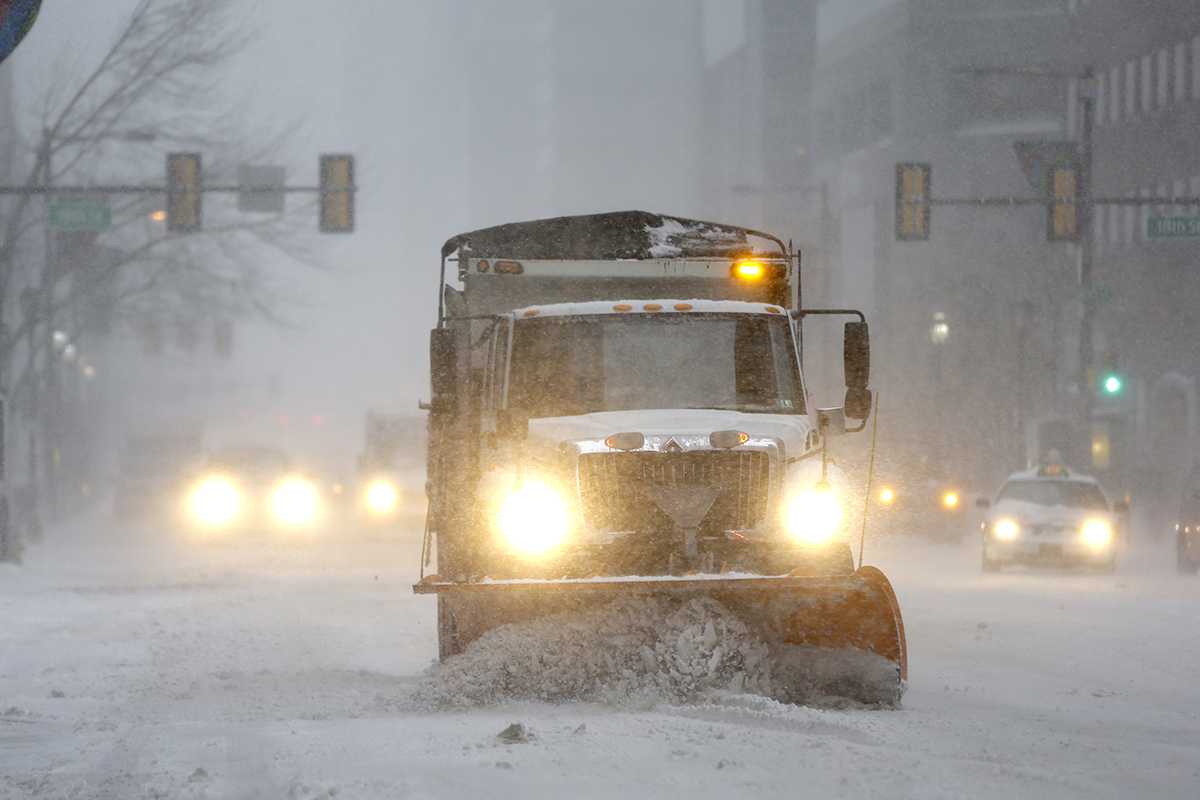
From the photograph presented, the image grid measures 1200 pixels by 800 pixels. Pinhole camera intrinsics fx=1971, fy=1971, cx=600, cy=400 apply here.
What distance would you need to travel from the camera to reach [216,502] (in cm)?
3681

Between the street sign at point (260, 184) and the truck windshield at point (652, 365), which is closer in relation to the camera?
the truck windshield at point (652, 365)

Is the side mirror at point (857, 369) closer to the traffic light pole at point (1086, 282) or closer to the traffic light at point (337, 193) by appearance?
the traffic light at point (337, 193)

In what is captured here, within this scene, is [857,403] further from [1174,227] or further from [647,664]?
[1174,227]

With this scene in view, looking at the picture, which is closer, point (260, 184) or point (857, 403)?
point (857, 403)

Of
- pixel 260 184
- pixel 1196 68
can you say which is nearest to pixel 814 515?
pixel 260 184

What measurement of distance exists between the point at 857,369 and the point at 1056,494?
16307mm

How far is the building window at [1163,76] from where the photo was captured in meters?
58.6

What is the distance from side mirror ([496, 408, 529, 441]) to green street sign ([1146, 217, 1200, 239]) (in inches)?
797

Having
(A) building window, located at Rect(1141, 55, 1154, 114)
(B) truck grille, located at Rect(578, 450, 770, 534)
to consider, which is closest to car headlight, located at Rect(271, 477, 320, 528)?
(B) truck grille, located at Rect(578, 450, 770, 534)

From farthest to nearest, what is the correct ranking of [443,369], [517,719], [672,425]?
[443,369] < [672,425] < [517,719]

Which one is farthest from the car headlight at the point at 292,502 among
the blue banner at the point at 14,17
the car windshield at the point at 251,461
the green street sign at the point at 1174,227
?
the blue banner at the point at 14,17

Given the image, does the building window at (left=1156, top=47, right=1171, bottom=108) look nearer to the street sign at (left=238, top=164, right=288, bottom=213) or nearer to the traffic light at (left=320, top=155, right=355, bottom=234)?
the street sign at (left=238, top=164, right=288, bottom=213)

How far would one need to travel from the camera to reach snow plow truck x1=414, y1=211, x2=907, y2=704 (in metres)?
11.4

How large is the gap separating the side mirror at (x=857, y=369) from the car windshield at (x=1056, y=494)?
15.6 m
